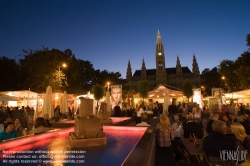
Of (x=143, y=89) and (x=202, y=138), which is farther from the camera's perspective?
(x=143, y=89)

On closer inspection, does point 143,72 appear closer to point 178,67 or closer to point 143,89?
point 178,67

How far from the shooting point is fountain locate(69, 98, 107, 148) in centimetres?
450

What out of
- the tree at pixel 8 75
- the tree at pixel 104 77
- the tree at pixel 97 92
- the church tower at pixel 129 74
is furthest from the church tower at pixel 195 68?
the tree at pixel 8 75

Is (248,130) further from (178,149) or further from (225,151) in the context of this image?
(225,151)

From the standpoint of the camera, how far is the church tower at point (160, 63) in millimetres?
102500

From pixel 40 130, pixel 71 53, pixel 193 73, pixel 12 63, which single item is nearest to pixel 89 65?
pixel 71 53

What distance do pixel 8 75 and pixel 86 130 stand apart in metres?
34.5

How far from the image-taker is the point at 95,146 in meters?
4.63

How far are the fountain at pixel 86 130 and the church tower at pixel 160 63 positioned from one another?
99.9m

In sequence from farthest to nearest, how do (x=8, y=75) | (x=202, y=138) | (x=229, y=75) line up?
(x=229, y=75)
(x=8, y=75)
(x=202, y=138)

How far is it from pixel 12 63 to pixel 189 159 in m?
39.1

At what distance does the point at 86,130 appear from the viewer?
15.1 feet

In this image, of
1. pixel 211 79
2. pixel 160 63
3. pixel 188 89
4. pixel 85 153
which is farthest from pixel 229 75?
pixel 160 63

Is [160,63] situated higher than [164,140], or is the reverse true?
[160,63]
